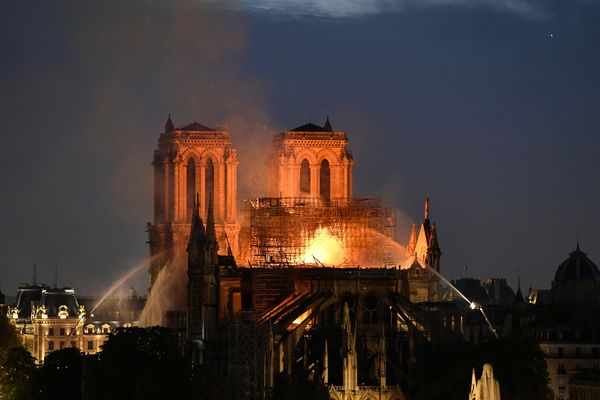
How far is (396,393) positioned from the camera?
152250mm

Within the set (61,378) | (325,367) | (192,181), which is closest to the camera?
(325,367)

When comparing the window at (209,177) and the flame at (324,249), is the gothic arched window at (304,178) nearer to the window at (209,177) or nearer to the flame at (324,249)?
the flame at (324,249)

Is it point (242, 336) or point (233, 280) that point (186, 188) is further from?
point (242, 336)

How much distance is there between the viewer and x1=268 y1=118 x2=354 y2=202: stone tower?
17950 cm

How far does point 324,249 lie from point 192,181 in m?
14.5

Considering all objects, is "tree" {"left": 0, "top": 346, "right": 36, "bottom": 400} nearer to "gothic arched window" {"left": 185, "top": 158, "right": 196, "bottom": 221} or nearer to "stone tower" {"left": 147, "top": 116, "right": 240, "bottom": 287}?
"stone tower" {"left": 147, "top": 116, "right": 240, "bottom": 287}

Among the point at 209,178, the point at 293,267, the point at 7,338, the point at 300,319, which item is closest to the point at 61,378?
the point at 300,319

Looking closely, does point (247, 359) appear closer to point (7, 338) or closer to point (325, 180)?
point (325, 180)

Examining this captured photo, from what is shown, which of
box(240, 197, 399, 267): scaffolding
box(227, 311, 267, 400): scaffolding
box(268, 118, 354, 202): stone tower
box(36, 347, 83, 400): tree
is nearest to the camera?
box(227, 311, 267, 400): scaffolding

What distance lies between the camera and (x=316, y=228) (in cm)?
17450

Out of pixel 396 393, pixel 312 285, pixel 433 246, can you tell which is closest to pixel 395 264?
pixel 433 246

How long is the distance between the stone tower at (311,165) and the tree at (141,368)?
24.3 metres

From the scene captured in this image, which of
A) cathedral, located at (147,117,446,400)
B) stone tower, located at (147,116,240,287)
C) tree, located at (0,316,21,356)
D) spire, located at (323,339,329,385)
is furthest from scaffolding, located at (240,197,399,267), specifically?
tree, located at (0,316,21,356)

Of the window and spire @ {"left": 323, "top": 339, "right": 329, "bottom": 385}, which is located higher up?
the window
